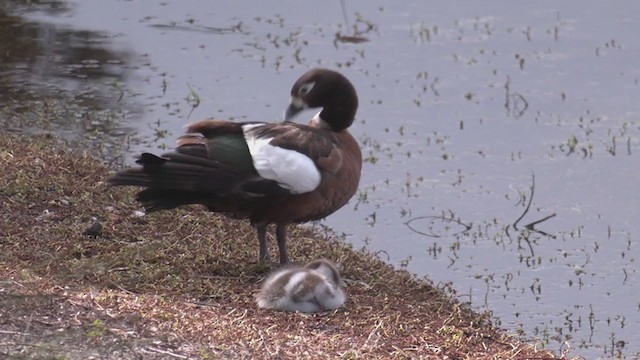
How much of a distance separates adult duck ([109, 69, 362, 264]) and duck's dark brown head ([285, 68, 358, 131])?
0.30 metres

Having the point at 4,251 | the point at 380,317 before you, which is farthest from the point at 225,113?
the point at 380,317

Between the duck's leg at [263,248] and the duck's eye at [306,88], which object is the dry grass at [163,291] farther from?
the duck's eye at [306,88]

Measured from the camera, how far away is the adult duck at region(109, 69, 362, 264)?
24.8 feet

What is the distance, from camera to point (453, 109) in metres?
12.1

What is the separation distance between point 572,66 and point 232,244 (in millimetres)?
5390

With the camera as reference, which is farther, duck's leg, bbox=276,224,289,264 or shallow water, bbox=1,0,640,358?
shallow water, bbox=1,0,640,358

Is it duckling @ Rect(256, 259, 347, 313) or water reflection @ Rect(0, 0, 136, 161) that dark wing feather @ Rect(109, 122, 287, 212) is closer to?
duckling @ Rect(256, 259, 347, 313)

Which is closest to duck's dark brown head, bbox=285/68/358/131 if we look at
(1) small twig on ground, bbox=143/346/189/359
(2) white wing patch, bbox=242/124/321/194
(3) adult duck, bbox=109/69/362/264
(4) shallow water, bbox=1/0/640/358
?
(3) adult duck, bbox=109/69/362/264

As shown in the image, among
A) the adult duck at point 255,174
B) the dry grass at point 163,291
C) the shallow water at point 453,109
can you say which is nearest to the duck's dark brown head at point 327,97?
the adult duck at point 255,174

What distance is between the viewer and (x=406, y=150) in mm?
11273

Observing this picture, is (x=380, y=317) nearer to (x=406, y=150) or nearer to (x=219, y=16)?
(x=406, y=150)

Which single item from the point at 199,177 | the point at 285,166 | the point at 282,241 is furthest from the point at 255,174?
the point at 282,241

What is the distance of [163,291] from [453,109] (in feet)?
17.4

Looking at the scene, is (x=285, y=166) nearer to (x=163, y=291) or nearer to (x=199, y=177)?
(x=199, y=177)
